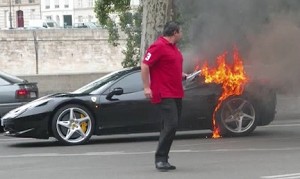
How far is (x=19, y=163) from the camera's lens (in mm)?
10812

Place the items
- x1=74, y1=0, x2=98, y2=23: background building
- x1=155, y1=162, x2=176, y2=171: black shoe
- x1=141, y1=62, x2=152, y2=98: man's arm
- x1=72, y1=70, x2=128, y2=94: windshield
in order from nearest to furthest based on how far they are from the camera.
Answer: x1=141, y1=62, x2=152, y2=98: man's arm
x1=155, y1=162, x2=176, y2=171: black shoe
x1=72, y1=70, x2=128, y2=94: windshield
x1=74, y1=0, x2=98, y2=23: background building

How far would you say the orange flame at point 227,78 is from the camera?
1338 centimetres

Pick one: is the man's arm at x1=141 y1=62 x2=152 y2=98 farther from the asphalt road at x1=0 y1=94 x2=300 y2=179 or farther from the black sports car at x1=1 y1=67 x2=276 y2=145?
the black sports car at x1=1 y1=67 x2=276 y2=145

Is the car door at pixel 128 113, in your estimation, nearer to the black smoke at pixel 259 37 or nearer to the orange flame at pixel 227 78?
the orange flame at pixel 227 78

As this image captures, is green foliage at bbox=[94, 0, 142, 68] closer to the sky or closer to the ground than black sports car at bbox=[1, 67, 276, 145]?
closer to the sky

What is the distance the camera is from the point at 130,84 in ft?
43.5

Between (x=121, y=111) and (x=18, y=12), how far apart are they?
→ 3485 inches

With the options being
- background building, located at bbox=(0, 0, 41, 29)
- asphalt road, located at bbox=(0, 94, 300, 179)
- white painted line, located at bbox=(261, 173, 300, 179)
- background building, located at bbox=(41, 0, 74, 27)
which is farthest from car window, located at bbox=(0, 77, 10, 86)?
background building, located at bbox=(0, 0, 41, 29)

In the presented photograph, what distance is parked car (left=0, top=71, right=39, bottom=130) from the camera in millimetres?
16219

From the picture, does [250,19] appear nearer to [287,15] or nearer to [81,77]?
[287,15]

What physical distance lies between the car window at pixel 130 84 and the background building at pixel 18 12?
86.2 metres

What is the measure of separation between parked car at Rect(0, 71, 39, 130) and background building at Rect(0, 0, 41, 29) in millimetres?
82656

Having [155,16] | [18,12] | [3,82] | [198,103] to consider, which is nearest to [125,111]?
[198,103]

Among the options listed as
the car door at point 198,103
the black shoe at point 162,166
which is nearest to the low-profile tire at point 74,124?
the car door at point 198,103
